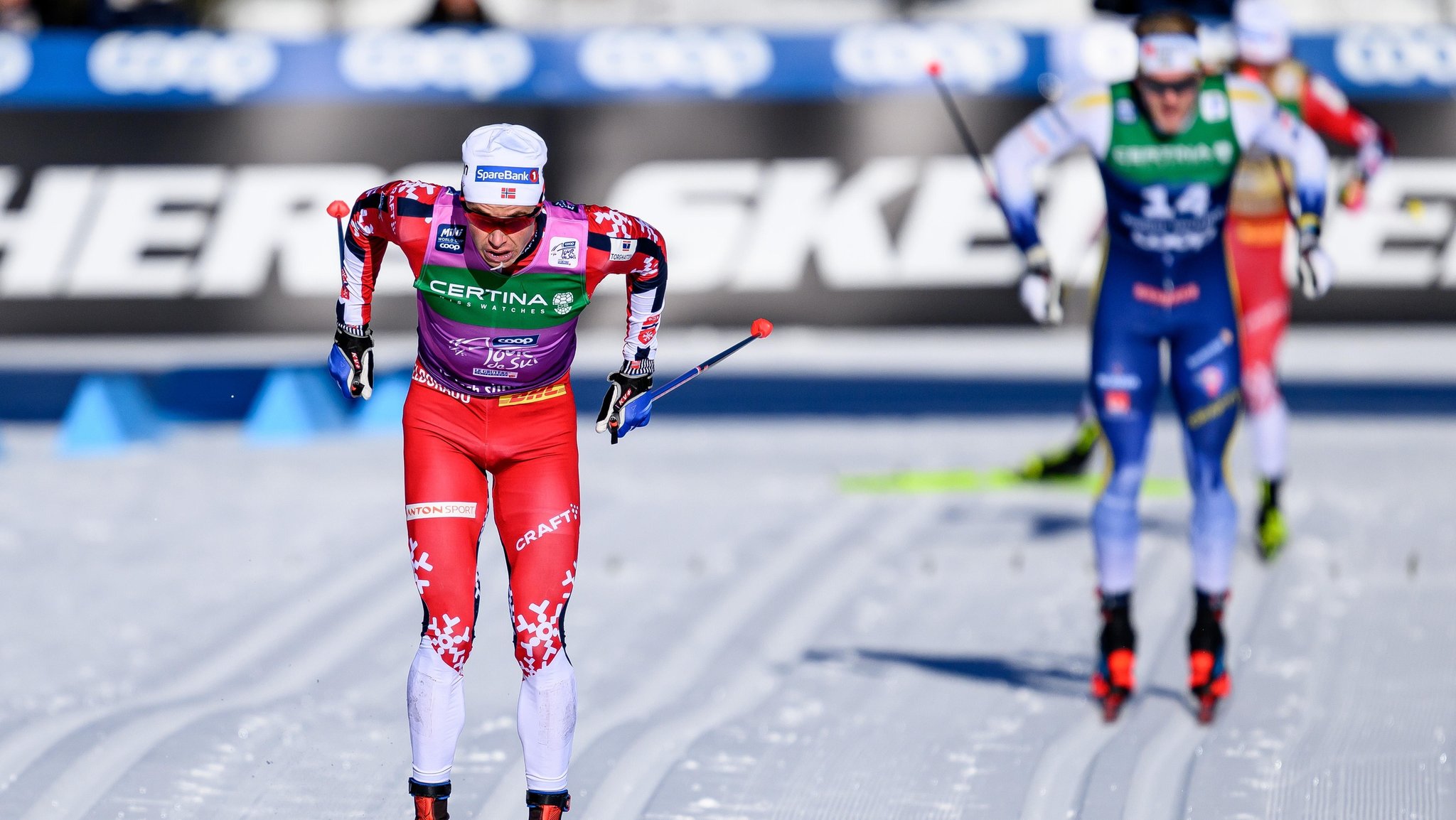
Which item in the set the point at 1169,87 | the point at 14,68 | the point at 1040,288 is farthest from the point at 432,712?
the point at 14,68

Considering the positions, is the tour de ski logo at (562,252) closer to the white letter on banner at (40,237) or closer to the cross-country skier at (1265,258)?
the cross-country skier at (1265,258)

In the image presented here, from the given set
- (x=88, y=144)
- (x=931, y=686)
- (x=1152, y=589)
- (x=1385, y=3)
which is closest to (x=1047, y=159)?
(x=931, y=686)

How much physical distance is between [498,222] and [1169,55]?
2.82 m

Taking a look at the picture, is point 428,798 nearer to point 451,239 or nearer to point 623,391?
point 623,391

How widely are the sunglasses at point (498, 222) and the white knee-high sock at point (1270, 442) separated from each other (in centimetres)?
539

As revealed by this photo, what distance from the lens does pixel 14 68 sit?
14.2 m

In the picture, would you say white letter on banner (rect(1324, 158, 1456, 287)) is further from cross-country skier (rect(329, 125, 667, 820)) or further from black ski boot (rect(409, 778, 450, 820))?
black ski boot (rect(409, 778, 450, 820))

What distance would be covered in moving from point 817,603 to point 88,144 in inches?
323

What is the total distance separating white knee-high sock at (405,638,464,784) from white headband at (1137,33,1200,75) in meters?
3.30

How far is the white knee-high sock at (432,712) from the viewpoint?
495cm

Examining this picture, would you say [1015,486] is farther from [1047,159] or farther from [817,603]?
[1047,159]

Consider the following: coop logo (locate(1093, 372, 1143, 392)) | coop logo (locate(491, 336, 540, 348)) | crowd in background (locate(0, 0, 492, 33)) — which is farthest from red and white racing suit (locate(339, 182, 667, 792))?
crowd in background (locate(0, 0, 492, 33))

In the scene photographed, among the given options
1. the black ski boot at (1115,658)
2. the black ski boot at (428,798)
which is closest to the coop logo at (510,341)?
the black ski boot at (428,798)

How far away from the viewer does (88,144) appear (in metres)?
14.2
